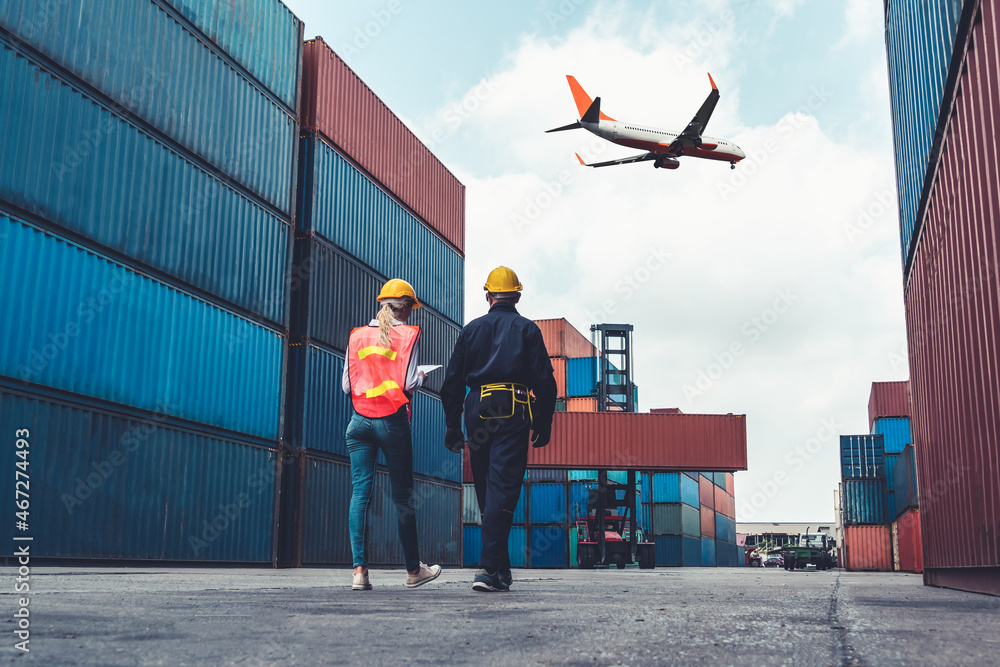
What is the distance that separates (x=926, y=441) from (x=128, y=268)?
37.9 feet

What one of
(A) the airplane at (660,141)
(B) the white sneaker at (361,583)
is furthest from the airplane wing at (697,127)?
(B) the white sneaker at (361,583)

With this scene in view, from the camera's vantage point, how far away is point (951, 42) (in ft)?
21.1

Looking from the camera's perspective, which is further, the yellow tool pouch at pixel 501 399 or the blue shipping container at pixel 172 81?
the blue shipping container at pixel 172 81

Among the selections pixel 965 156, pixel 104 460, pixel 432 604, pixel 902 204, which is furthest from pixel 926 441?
pixel 104 460

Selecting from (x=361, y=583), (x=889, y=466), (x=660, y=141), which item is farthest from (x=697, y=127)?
(x=361, y=583)

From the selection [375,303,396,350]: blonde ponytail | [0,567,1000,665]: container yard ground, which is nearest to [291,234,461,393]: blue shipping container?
[375,303,396,350]: blonde ponytail

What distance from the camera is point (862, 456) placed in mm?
40906

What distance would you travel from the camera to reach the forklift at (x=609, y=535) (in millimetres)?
28797

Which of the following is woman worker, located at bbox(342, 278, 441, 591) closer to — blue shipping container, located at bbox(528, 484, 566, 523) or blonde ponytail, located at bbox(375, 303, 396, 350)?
blonde ponytail, located at bbox(375, 303, 396, 350)

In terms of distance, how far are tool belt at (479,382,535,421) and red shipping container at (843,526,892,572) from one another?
39.4 metres

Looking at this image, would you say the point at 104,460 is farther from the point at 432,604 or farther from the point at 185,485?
the point at 432,604

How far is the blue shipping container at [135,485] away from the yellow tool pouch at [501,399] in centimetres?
883

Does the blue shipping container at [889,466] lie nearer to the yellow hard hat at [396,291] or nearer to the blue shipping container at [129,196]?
the blue shipping container at [129,196]

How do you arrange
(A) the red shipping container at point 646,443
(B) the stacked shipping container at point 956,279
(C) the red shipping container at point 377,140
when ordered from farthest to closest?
(A) the red shipping container at point 646,443
(C) the red shipping container at point 377,140
(B) the stacked shipping container at point 956,279
